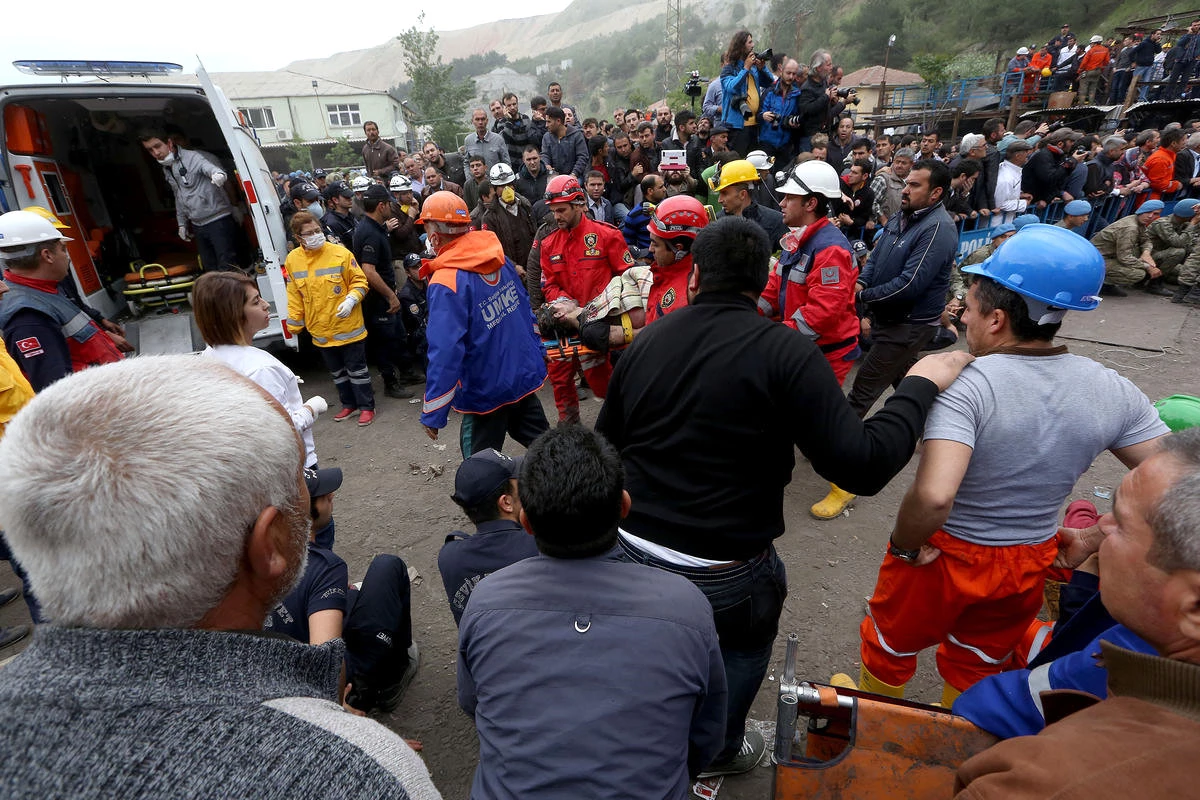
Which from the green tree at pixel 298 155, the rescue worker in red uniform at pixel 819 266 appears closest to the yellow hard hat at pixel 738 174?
the rescue worker in red uniform at pixel 819 266

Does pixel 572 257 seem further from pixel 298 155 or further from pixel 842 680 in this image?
pixel 298 155

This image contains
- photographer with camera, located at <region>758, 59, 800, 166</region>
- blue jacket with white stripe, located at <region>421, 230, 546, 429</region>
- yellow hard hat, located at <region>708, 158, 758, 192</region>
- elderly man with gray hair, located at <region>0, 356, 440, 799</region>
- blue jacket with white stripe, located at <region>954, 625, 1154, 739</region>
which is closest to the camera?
elderly man with gray hair, located at <region>0, 356, 440, 799</region>

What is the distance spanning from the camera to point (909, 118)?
2283 cm

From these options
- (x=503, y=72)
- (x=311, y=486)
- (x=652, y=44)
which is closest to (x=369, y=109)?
(x=503, y=72)

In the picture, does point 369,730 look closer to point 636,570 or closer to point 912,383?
point 636,570

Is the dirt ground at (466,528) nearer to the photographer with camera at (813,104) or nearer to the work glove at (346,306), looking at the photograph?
the work glove at (346,306)

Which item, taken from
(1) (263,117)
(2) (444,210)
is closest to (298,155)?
(1) (263,117)

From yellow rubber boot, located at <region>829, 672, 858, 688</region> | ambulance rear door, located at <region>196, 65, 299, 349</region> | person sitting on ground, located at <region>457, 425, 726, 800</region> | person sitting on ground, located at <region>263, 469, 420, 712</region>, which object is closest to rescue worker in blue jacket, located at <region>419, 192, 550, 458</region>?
person sitting on ground, located at <region>263, 469, 420, 712</region>

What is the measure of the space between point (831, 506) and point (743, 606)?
2.31 m

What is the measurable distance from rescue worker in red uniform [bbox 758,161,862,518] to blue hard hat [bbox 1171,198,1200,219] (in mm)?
7506

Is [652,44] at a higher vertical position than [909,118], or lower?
higher

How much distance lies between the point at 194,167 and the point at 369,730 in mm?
6986

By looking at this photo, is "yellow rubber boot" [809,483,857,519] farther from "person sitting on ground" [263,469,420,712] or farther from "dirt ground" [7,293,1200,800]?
"person sitting on ground" [263,469,420,712]

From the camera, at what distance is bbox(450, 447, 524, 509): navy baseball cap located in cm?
233
